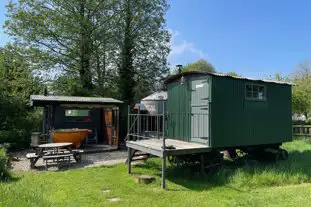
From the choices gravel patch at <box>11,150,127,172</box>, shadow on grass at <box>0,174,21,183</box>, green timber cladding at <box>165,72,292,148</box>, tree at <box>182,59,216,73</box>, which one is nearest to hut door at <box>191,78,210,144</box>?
green timber cladding at <box>165,72,292,148</box>

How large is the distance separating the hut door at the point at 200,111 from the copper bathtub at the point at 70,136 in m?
5.70

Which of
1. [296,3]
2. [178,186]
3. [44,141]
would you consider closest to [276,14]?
[296,3]

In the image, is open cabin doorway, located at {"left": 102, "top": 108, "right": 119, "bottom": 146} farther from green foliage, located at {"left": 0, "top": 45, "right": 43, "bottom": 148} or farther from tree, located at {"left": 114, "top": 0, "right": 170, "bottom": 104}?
tree, located at {"left": 114, "top": 0, "right": 170, "bottom": 104}

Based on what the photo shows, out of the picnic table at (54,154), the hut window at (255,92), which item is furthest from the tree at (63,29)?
the hut window at (255,92)

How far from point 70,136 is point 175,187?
6.66m

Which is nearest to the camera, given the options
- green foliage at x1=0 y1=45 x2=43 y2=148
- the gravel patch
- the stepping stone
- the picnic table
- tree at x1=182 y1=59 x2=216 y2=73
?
the stepping stone

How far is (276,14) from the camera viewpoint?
1385 cm

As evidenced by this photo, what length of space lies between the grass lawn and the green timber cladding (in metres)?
1.11

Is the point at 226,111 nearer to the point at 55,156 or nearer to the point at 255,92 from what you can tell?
the point at 255,92

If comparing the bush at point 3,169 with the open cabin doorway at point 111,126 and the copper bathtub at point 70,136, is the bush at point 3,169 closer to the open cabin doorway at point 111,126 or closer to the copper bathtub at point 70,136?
the copper bathtub at point 70,136

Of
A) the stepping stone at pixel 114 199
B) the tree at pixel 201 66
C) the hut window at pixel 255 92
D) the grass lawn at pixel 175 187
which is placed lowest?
the stepping stone at pixel 114 199

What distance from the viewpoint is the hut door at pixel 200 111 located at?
7836 mm

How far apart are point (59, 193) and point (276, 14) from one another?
13.5m

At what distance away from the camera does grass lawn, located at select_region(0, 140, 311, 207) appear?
17.1 feet
